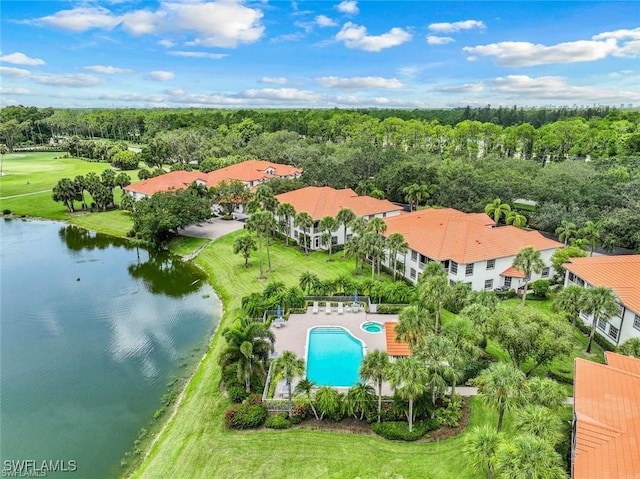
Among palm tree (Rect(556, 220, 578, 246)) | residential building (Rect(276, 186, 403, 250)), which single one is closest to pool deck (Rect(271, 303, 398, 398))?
residential building (Rect(276, 186, 403, 250))

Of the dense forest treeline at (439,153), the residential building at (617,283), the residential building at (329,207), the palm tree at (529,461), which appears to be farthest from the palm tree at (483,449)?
the dense forest treeline at (439,153)

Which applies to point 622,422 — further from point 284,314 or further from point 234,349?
point 284,314

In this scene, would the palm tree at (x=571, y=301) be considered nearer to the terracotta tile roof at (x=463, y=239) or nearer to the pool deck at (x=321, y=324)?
the terracotta tile roof at (x=463, y=239)

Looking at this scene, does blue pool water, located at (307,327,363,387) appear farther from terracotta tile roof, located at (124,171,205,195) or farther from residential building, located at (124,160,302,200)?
terracotta tile roof, located at (124,171,205,195)

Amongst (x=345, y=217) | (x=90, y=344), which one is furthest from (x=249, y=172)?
(x=90, y=344)

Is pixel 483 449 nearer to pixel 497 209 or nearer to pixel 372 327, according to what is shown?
pixel 372 327

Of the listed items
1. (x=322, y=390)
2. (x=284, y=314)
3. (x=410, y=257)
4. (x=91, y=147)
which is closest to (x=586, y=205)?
(x=410, y=257)
